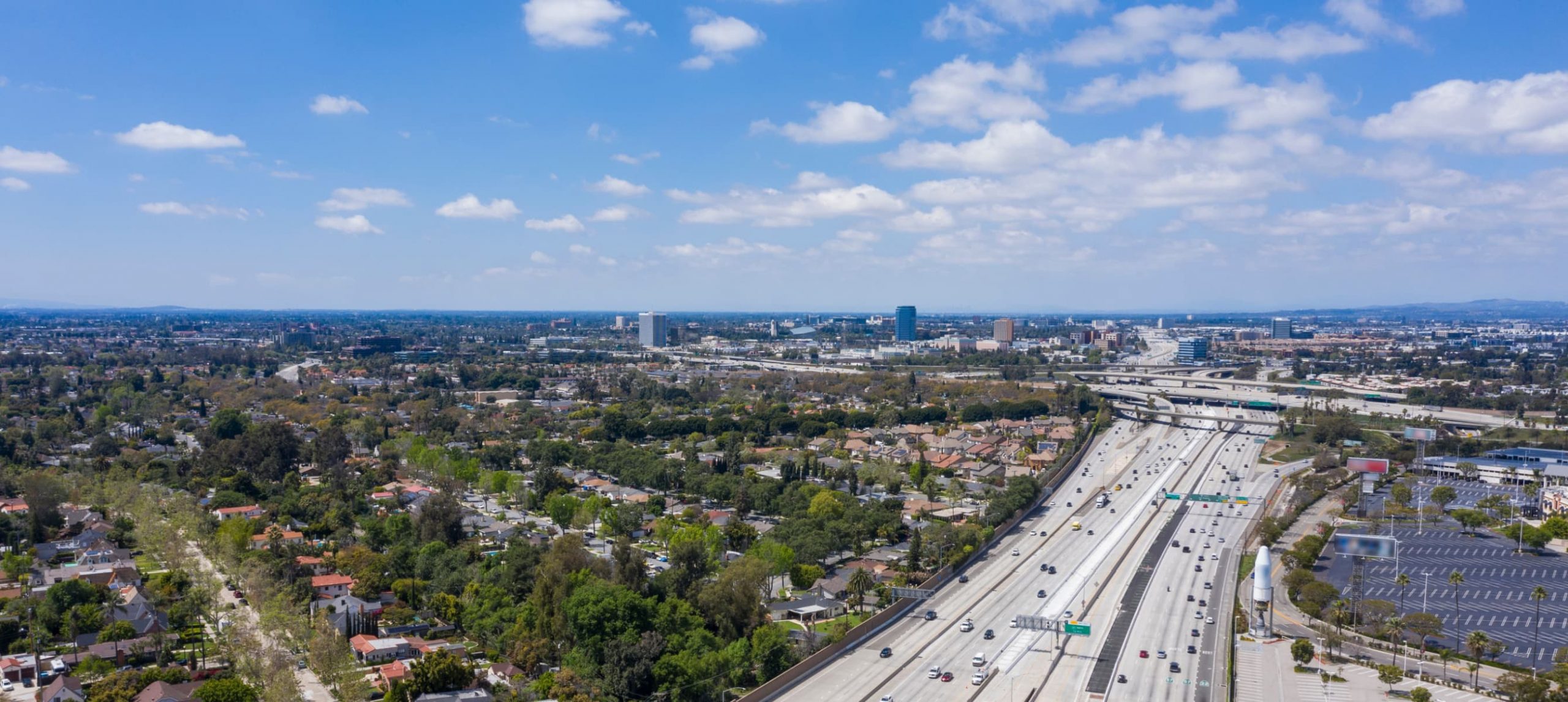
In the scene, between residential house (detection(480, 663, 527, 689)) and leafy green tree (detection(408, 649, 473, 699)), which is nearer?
leafy green tree (detection(408, 649, 473, 699))

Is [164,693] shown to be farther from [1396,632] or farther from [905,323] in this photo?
[905,323]

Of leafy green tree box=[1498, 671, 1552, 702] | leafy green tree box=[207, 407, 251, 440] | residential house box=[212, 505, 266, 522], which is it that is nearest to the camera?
leafy green tree box=[1498, 671, 1552, 702]

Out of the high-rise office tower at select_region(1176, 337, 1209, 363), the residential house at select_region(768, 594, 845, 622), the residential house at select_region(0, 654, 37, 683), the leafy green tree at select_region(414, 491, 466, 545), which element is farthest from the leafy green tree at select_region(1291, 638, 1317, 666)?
the high-rise office tower at select_region(1176, 337, 1209, 363)

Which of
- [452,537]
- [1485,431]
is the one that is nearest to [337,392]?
[452,537]

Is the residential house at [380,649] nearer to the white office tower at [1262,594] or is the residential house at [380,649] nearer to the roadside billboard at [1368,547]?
the white office tower at [1262,594]

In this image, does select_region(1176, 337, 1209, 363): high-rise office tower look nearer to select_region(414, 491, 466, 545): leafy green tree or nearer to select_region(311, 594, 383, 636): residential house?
select_region(414, 491, 466, 545): leafy green tree

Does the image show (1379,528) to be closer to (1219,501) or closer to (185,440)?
(1219,501)
